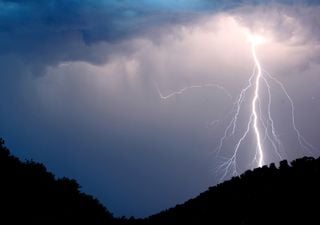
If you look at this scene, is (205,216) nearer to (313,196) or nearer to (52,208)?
(313,196)

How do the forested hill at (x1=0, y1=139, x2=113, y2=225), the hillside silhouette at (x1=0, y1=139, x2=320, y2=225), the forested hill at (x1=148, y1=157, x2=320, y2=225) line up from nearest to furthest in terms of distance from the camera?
1. the forested hill at (x1=148, y1=157, x2=320, y2=225)
2. the hillside silhouette at (x1=0, y1=139, x2=320, y2=225)
3. the forested hill at (x1=0, y1=139, x2=113, y2=225)

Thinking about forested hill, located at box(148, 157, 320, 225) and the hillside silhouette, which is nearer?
forested hill, located at box(148, 157, 320, 225)

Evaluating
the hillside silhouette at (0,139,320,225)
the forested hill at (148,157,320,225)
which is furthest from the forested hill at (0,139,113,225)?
the forested hill at (148,157,320,225)

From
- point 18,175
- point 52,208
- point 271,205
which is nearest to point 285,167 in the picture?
point 271,205

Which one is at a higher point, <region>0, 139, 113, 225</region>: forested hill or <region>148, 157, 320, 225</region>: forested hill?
<region>0, 139, 113, 225</region>: forested hill

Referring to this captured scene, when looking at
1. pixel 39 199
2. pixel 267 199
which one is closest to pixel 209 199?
pixel 267 199

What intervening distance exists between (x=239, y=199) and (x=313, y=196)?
9.46ft

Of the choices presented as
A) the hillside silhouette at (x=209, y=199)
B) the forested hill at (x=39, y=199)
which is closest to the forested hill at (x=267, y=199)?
the hillside silhouette at (x=209, y=199)

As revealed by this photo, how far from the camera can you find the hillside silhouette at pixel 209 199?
1136cm

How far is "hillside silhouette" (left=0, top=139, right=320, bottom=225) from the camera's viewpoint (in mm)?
11359

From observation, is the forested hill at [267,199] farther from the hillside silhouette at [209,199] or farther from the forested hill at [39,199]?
the forested hill at [39,199]

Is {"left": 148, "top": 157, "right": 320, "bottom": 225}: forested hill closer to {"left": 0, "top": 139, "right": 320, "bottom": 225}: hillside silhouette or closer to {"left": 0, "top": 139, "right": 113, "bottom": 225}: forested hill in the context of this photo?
{"left": 0, "top": 139, "right": 320, "bottom": 225}: hillside silhouette

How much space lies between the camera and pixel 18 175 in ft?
61.3

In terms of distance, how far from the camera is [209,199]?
16.0 metres
